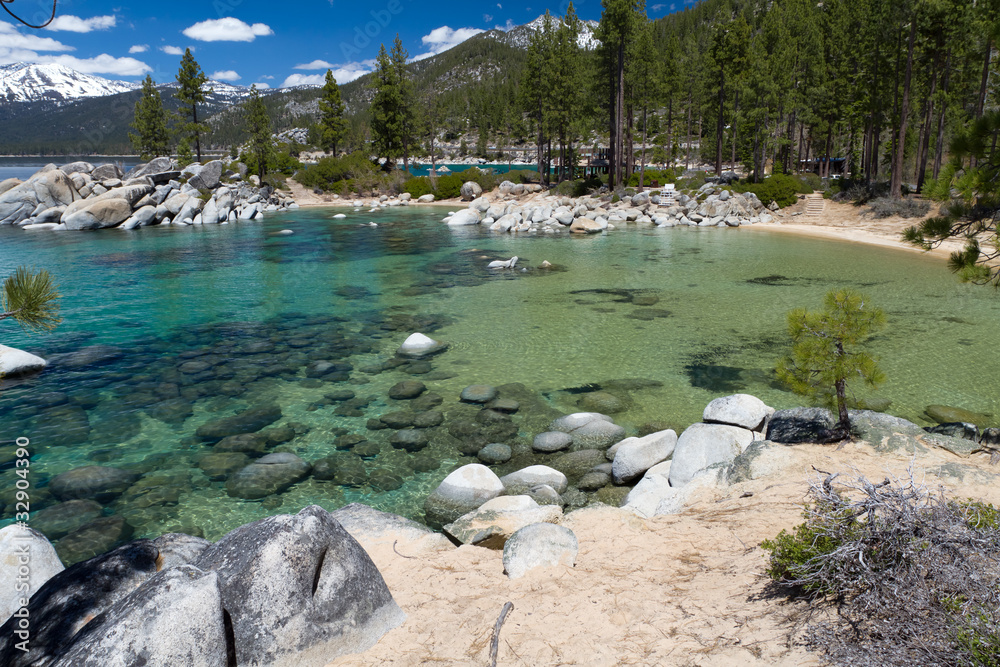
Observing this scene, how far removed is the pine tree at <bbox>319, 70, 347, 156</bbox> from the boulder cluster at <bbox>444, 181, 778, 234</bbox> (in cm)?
3348

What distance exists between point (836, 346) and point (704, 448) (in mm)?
2121

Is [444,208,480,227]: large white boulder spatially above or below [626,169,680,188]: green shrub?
below

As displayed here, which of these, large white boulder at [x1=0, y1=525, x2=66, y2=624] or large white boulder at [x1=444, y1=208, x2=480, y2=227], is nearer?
large white boulder at [x1=0, y1=525, x2=66, y2=624]

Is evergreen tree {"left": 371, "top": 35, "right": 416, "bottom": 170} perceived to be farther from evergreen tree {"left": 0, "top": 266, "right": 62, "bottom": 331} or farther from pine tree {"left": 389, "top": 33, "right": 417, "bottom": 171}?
evergreen tree {"left": 0, "top": 266, "right": 62, "bottom": 331}

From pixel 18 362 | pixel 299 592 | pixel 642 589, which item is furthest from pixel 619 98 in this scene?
pixel 299 592

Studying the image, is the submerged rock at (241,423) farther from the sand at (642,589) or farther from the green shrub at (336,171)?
the green shrub at (336,171)

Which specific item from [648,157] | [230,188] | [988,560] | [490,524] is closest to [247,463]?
[490,524]

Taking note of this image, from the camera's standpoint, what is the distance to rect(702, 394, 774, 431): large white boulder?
8266 mm

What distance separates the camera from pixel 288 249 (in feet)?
99.2

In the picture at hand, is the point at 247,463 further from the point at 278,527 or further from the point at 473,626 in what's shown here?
the point at 473,626

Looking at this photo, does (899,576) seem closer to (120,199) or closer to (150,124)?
(120,199)

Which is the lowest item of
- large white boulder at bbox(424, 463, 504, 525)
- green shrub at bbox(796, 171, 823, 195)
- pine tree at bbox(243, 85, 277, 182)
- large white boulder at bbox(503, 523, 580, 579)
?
large white boulder at bbox(424, 463, 504, 525)

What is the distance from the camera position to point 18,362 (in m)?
11.8

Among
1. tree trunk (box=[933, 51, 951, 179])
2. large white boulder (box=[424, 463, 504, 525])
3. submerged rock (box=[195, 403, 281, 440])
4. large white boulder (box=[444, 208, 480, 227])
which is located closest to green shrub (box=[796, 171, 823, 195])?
tree trunk (box=[933, 51, 951, 179])
